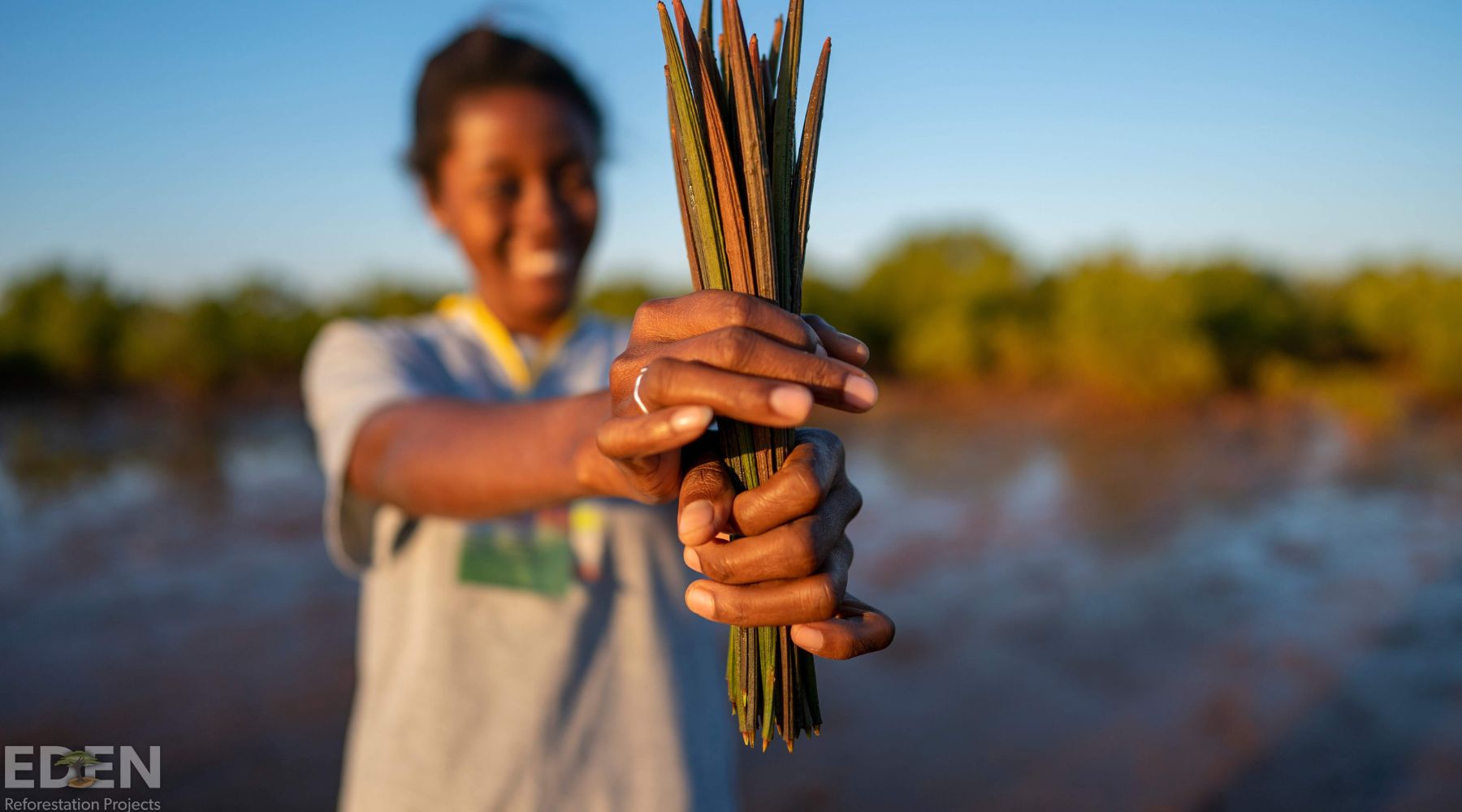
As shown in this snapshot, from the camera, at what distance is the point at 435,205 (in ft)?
6.49

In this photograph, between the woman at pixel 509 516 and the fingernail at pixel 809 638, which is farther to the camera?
the woman at pixel 509 516

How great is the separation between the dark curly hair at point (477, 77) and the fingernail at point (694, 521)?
1301 millimetres

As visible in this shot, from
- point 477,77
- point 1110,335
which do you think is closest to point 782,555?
point 477,77

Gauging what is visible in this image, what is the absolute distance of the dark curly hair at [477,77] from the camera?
173 centimetres

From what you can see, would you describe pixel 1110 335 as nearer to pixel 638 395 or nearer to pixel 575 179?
pixel 575 179

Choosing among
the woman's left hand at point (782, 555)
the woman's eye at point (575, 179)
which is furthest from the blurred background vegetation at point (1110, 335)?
the woman's left hand at point (782, 555)

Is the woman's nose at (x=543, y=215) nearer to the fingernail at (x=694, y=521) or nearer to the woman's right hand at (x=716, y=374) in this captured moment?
the woman's right hand at (x=716, y=374)

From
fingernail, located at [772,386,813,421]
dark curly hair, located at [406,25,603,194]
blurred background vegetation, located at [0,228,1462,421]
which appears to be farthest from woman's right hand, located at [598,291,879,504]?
blurred background vegetation, located at [0,228,1462,421]

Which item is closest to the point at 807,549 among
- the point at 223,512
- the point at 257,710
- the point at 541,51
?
the point at 541,51

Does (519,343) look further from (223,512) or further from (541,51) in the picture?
(223,512)

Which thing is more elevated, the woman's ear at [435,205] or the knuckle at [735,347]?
the woman's ear at [435,205]

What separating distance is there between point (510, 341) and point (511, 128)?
48 centimetres

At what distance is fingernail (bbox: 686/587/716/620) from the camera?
0.82 m
